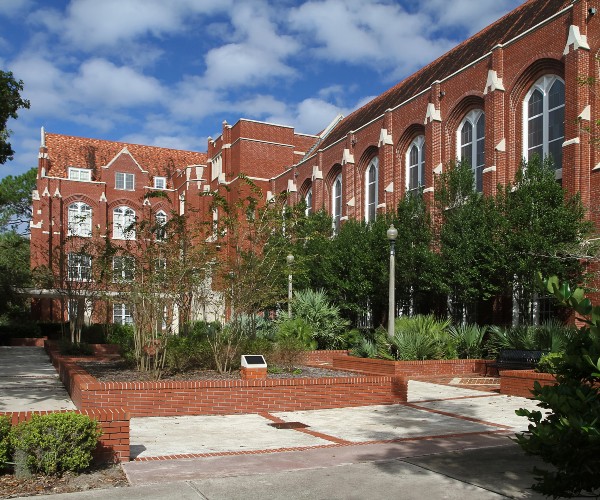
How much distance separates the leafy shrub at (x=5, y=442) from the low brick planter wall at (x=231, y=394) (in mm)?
3826

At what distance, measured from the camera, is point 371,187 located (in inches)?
1427

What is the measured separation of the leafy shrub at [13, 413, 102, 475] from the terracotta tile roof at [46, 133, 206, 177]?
173 feet

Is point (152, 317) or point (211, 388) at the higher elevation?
point (152, 317)

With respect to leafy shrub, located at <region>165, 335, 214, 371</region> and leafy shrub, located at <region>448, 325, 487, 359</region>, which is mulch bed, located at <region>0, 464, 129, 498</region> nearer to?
leafy shrub, located at <region>165, 335, 214, 371</region>

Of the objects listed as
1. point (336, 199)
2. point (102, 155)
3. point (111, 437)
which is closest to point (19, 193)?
point (102, 155)

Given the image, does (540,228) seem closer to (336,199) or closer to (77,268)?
(77,268)

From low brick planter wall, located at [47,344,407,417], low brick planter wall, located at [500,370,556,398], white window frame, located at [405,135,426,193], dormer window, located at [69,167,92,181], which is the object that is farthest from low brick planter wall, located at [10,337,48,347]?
low brick planter wall, located at [500,370,556,398]

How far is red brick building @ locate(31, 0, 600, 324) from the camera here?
21438 mm

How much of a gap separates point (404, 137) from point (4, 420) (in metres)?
27.7

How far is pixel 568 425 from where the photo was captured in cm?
390

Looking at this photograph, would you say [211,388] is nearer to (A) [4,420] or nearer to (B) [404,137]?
(A) [4,420]

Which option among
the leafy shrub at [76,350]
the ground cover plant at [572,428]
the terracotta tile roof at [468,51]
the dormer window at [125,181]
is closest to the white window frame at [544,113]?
the terracotta tile roof at [468,51]

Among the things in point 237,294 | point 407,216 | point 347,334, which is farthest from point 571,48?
point 237,294

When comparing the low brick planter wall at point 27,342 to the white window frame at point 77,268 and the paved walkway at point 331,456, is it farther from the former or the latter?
the paved walkway at point 331,456
